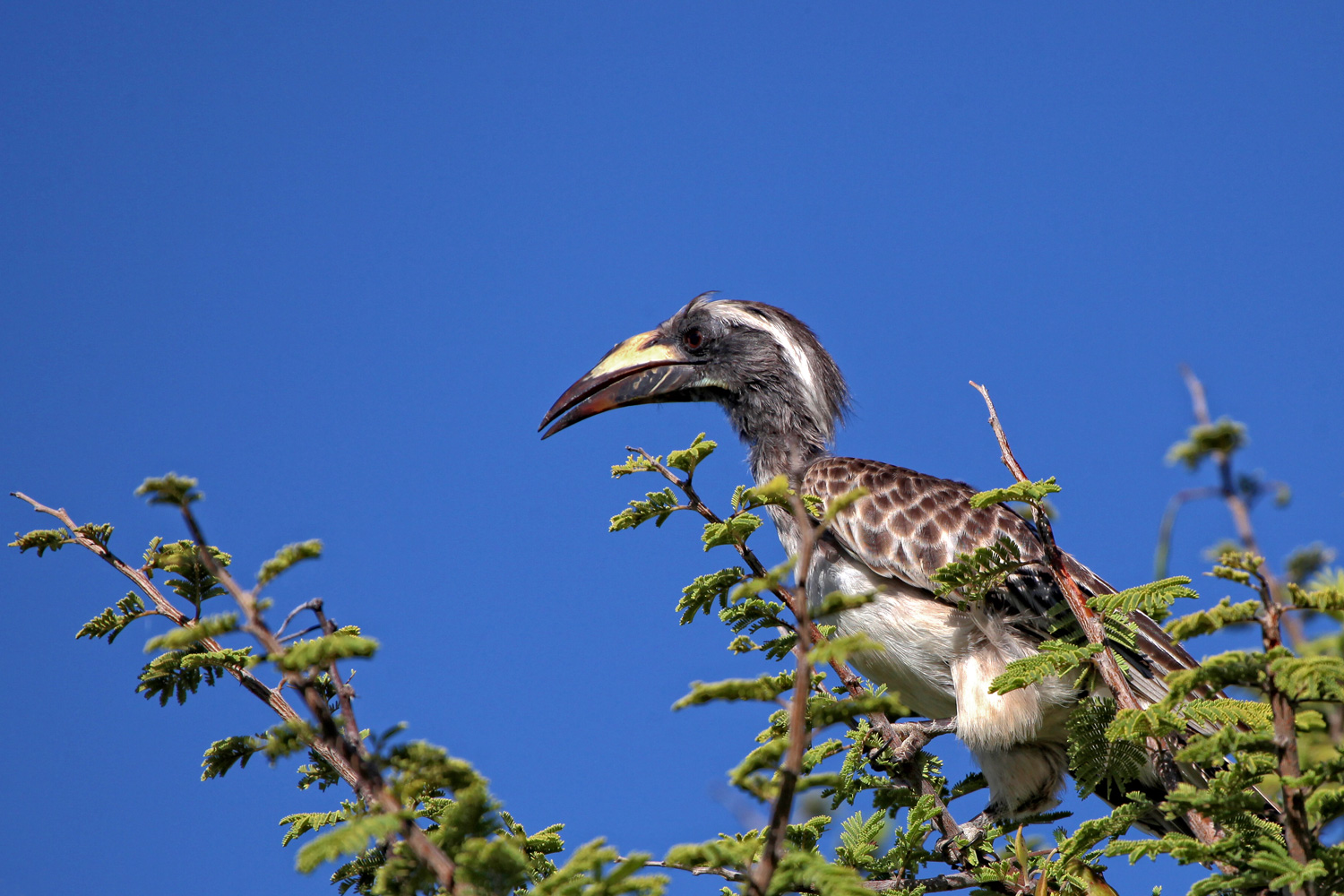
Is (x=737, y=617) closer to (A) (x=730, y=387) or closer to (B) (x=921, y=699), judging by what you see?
(B) (x=921, y=699)

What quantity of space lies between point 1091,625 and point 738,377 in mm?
4820

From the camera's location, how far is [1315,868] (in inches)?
95.7

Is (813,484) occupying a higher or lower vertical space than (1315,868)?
higher

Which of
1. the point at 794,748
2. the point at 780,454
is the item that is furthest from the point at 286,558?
the point at 780,454

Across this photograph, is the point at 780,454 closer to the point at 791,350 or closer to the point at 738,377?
the point at 738,377

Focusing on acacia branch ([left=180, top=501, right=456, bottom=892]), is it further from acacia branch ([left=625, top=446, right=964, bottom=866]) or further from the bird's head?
the bird's head

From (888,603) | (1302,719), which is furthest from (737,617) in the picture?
(1302,719)

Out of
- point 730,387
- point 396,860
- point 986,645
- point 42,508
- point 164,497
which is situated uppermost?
point 730,387

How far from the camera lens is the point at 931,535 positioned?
6.27 m

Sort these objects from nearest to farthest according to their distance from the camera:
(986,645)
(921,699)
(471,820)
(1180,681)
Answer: (471,820)
(1180,681)
(986,645)
(921,699)

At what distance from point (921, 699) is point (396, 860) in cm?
442

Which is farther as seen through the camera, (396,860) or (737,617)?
(737,617)

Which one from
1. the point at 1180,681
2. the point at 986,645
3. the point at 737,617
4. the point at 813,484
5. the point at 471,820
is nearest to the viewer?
the point at 471,820

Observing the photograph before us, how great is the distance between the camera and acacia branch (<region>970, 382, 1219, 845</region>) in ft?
10.7
